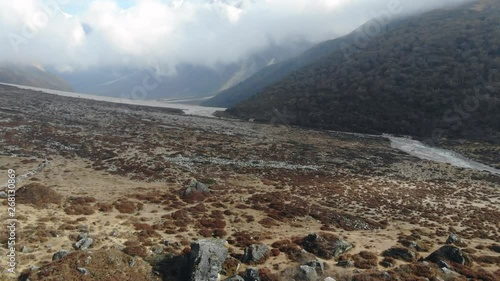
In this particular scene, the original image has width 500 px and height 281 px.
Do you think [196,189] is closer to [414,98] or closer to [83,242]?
[83,242]

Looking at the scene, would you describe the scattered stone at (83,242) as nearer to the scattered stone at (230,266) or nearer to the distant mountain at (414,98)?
→ the scattered stone at (230,266)

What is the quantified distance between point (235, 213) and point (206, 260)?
50.2 feet

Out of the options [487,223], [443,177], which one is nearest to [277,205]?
[487,223]

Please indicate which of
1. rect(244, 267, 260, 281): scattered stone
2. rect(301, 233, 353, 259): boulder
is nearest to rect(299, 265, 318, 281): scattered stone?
rect(244, 267, 260, 281): scattered stone

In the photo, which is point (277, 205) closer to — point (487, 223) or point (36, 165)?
point (487, 223)

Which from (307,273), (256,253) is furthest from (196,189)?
(307,273)

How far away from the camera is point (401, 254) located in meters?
31.3

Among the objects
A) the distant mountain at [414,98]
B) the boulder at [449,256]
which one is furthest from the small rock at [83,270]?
the distant mountain at [414,98]

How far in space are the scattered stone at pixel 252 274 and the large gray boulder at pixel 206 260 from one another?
208 cm

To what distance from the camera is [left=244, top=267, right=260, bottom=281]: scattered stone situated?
26.1m

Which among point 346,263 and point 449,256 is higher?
point 449,256

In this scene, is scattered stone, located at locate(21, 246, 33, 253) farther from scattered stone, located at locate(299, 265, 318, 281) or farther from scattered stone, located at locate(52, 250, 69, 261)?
scattered stone, located at locate(299, 265, 318, 281)

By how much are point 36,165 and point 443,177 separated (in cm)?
7105

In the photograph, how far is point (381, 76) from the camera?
184 meters
